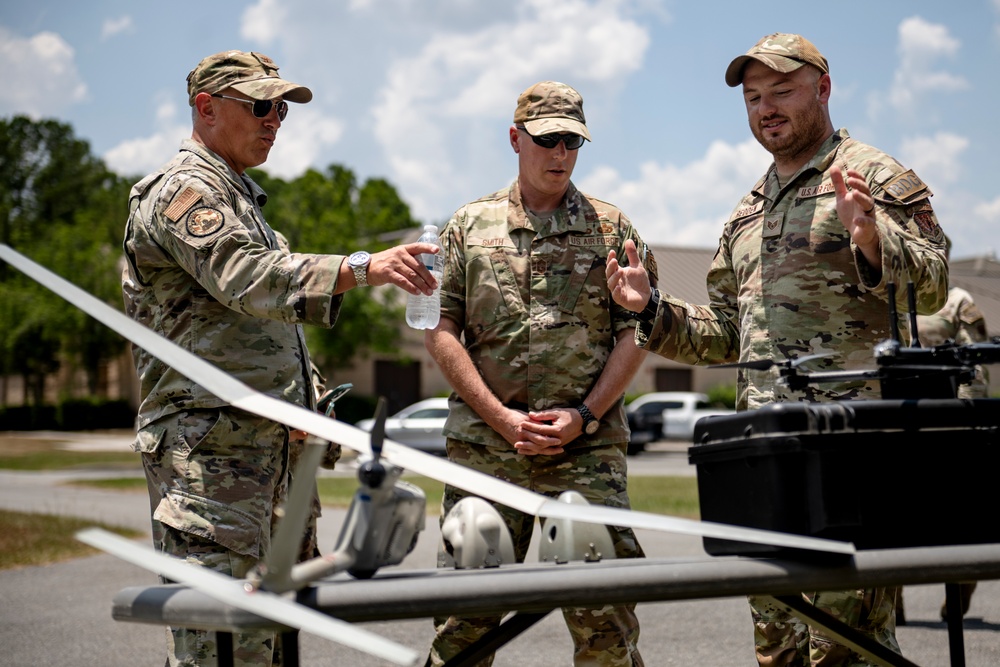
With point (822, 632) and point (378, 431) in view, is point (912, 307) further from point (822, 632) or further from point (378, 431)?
point (378, 431)

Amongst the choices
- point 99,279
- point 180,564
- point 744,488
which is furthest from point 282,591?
point 99,279

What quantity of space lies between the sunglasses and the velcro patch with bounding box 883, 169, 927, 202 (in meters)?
1.32

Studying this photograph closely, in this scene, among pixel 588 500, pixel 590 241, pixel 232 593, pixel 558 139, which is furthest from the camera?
pixel 590 241

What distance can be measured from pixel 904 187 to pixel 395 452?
200cm

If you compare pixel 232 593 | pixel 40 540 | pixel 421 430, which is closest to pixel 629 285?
pixel 232 593

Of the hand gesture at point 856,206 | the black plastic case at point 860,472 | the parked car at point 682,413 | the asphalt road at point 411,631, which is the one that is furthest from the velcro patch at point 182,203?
the parked car at point 682,413

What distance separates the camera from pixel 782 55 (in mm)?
3758

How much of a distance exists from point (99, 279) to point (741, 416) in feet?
133

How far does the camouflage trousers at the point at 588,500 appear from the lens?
4023 mm

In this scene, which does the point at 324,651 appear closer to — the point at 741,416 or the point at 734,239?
the point at 734,239

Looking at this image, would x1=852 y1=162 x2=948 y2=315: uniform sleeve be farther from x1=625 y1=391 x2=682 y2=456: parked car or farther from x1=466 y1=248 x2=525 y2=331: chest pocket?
x1=625 y1=391 x2=682 y2=456: parked car

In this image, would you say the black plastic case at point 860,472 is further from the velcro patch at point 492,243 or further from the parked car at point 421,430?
the parked car at point 421,430

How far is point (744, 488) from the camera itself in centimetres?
271

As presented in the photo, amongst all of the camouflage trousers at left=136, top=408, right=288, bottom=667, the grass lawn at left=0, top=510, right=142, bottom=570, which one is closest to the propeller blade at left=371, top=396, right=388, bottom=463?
the camouflage trousers at left=136, top=408, right=288, bottom=667
